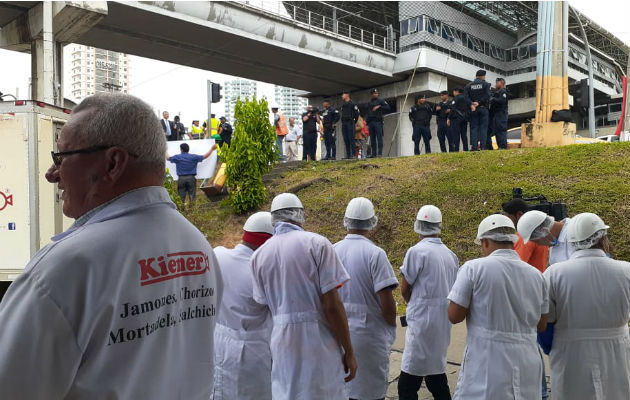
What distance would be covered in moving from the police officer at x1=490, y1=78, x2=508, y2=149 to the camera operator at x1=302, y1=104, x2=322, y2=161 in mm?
5225

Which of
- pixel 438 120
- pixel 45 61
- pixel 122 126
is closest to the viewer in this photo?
pixel 122 126

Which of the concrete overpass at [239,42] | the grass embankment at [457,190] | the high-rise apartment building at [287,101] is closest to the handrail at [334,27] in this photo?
the concrete overpass at [239,42]

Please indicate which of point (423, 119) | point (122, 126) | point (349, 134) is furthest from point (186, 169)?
point (122, 126)

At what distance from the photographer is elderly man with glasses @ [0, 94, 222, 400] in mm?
1240

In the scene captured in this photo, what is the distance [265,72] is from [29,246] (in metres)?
19.3

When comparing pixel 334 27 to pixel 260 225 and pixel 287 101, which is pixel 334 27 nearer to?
pixel 260 225

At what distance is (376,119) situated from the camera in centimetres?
1491

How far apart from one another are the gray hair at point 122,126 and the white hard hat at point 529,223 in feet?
11.1

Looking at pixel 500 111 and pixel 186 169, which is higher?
pixel 500 111

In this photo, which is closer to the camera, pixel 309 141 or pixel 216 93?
pixel 216 93

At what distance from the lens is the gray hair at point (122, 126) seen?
1.50m

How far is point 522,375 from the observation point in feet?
11.0

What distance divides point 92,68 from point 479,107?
191 feet

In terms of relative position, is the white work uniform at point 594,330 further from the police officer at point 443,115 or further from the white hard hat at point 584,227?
the police officer at point 443,115
